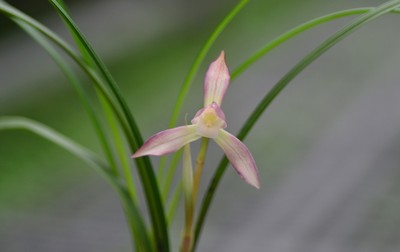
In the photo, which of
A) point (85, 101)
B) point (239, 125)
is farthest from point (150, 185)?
point (239, 125)

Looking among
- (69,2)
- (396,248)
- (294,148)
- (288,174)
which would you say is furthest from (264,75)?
(396,248)

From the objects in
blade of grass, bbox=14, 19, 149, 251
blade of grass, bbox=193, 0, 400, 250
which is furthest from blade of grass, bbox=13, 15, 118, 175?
blade of grass, bbox=193, 0, 400, 250

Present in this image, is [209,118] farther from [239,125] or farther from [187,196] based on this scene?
[239,125]

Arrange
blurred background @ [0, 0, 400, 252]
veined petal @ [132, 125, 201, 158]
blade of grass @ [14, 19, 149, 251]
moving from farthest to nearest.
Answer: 1. blurred background @ [0, 0, 400, 252]
2. blade of grass @ [14, 19, 149, 251]
3. veined petal @ [132, 125, 201, 158]

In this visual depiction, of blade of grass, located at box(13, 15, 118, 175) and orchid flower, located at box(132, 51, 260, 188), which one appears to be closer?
orchid flower, located at box(132, 51, 260, 188)

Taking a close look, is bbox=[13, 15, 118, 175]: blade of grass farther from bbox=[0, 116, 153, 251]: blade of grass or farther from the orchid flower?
the orchid flower

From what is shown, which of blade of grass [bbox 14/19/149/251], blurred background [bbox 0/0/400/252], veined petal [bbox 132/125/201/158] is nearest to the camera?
veined petal [bbox 132/125/201/158]
